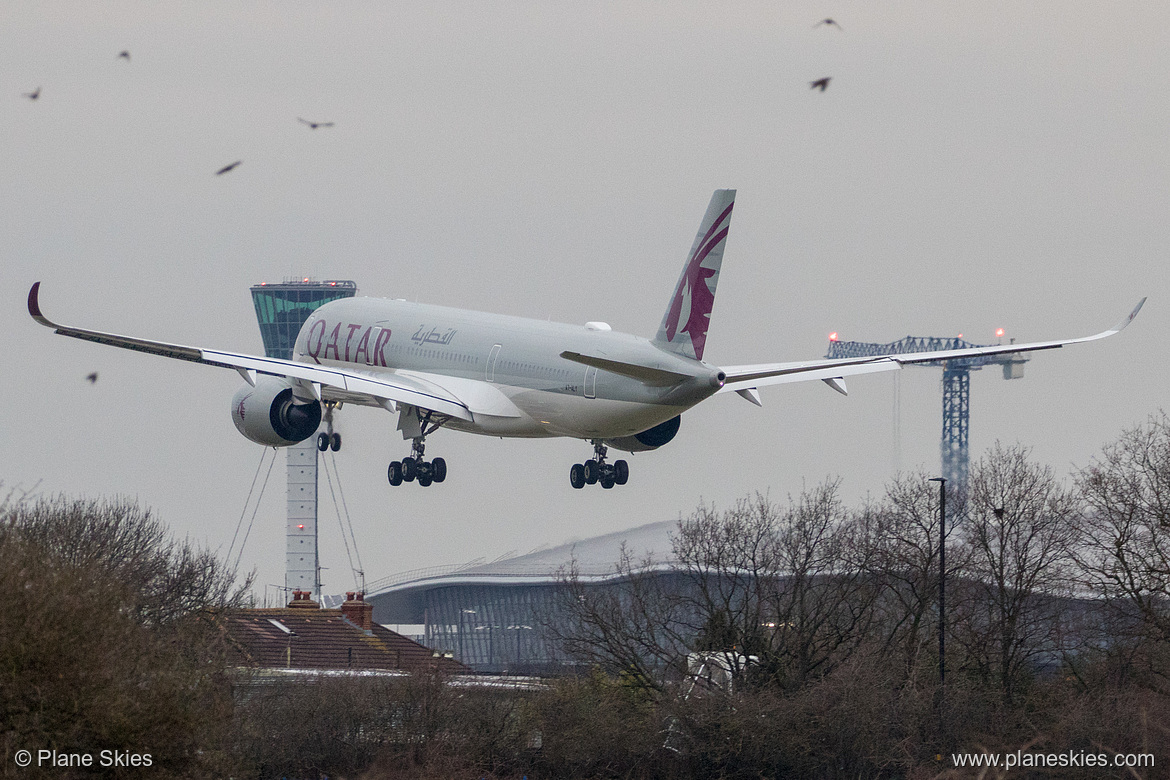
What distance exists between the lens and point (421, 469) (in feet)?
237

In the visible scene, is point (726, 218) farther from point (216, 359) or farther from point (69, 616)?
point (69, 616)

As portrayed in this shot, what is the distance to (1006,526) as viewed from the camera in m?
90.1

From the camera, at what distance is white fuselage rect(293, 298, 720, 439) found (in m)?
61.1

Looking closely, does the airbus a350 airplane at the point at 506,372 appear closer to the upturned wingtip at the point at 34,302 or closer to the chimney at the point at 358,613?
the upturned wingtip at the point at 34,302

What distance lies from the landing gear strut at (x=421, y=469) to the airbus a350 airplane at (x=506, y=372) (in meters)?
0.04

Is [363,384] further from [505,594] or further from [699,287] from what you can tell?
[505,594]

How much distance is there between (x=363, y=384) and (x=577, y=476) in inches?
341

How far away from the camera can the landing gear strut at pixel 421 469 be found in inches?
2840

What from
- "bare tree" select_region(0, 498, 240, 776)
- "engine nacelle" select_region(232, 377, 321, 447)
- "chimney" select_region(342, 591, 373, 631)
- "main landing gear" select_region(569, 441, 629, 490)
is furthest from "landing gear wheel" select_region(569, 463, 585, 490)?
"chimney" select_region(342, 591, 373, 631)

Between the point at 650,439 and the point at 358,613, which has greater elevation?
the point at 650,439

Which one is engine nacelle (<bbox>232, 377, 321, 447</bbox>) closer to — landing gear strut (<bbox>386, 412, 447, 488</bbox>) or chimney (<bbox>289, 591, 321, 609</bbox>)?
landing gear strut (<bbox>386, 412, 447, 488</bbox>)

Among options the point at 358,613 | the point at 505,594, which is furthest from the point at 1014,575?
the point at 505,594

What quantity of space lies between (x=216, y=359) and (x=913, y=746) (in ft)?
104

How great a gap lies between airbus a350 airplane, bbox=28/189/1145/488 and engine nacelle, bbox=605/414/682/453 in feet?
0.17
